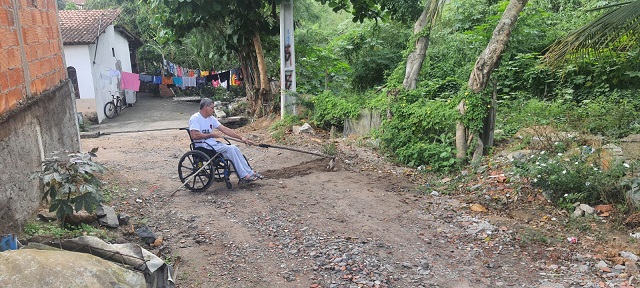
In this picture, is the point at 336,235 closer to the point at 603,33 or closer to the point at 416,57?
the point at 603,33

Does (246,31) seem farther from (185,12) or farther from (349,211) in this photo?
(349,211)

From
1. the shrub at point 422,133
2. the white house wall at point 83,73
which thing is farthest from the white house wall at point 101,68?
the shrub at point 422,133

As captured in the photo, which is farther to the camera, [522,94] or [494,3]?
[494,3]

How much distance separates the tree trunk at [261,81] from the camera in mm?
13719

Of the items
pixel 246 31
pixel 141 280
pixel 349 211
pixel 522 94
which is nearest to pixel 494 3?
pixel 522 94

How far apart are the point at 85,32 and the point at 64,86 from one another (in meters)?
13.6

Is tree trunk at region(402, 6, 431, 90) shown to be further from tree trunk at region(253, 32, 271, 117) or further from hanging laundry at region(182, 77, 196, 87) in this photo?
hanging laundry at region(182, 77, 196, 87)

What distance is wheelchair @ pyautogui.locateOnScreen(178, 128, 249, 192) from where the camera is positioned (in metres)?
6.92

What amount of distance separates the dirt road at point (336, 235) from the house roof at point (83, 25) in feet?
42.8

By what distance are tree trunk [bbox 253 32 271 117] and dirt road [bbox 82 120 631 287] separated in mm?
6240

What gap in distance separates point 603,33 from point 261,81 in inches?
410

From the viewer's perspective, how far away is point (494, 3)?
13.3m

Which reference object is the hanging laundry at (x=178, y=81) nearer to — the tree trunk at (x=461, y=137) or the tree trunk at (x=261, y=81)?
the tree trunk at (x=261, y=81)

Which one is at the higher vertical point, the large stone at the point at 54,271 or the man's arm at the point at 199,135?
the man's arm at the point at 199,135
